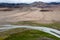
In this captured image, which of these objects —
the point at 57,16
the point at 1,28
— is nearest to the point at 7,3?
the point at 1,28

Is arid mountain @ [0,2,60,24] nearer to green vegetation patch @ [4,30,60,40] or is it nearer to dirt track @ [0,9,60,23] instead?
dirt track @ [0,9,60,23]

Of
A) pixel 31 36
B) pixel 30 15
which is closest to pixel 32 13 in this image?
pixel 30 15

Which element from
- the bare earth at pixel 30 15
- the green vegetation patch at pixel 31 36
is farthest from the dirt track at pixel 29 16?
the green vegetation patch at pixel 31 36

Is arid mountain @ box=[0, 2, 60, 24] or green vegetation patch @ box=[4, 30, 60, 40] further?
arid mountain @ box=[0, 2, 60, 24]

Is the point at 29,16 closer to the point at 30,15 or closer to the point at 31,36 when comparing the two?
the point at 30,15

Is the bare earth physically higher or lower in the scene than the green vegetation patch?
higher

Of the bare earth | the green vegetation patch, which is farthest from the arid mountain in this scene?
the green vegetation patch

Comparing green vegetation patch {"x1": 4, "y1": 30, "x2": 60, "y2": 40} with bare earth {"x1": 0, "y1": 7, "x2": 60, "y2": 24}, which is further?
bare earth {"x1": 0, "y1": 7, "x2": 60, "y2": 24}

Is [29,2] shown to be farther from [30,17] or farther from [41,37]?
[41,37]

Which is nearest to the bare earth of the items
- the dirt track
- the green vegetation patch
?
the dirt track

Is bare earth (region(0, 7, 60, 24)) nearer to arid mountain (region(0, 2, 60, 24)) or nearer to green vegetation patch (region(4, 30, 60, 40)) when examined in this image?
arid mountain (region(0, 2, 60, 24))

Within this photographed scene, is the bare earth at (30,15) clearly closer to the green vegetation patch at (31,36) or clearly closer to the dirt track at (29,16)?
the dirt track at (29,16)

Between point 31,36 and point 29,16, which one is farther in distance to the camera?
point 29,16
